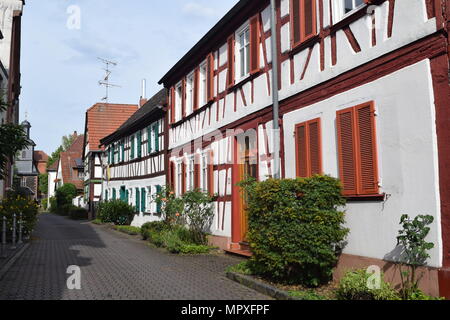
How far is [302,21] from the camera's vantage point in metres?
9.39

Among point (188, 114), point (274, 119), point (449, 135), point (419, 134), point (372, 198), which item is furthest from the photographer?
point (188, 114)

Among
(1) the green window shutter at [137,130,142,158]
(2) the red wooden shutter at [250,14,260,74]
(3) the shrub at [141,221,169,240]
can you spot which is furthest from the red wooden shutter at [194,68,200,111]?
(1) the green window shutter at [137,130,142,158]

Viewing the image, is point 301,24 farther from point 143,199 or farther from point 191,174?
point 143,199

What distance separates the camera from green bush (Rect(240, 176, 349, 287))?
744 cm

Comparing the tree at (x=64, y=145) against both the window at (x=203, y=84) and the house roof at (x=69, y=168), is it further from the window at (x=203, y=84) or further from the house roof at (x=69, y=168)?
the window at (x=203, y=84)

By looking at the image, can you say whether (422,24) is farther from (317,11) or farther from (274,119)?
(274,119)

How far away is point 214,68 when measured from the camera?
14422 millimetres

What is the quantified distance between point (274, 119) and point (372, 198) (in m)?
3.33

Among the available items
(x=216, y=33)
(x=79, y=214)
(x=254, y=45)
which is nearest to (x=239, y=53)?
(x=254, y=45)

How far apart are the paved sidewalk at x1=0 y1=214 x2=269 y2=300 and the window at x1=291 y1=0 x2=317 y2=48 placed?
4.77 m

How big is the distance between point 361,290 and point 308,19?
5218 mm

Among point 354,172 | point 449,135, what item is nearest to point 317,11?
point 354,172

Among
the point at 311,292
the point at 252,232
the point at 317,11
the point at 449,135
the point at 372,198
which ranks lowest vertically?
the point at 311,292

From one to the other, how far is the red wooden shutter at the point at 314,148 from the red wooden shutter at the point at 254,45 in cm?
301
